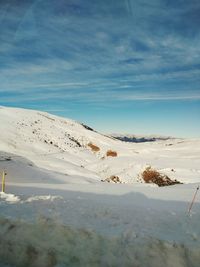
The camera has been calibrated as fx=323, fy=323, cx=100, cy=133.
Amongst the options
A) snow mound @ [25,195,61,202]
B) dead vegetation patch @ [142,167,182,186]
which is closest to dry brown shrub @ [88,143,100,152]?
dead vegetation patch @ [142,167,182,186]

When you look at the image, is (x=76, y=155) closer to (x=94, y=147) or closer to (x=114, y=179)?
(x=94, y=147)

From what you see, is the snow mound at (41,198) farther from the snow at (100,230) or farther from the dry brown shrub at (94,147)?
the dry brown shrub at (94,147)

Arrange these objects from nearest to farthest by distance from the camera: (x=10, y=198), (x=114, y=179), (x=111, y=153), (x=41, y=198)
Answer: (x=10, y=198) → (x=41, y=198) → (x=114, y=179) → (x=111, y=153)

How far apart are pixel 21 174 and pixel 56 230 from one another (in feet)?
43.5

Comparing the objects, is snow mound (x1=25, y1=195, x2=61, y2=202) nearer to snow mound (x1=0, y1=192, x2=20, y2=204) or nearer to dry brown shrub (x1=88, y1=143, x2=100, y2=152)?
snow mound (x1=0, y1=192, x2=20, y2=204)

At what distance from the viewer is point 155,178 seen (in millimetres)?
30062

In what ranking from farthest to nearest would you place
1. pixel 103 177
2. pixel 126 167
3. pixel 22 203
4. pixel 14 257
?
1. pixel 126 167
2. pixel 103 177
3. pixel 22 203
4. pixel 14 257

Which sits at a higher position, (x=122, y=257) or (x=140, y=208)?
(x=140, y=208)

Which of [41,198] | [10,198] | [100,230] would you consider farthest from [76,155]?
[100,230]

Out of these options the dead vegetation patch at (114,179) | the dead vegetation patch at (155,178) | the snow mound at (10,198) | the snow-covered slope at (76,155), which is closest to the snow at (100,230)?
the snow mound at (10,198)

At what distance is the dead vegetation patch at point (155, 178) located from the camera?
29.2 metres

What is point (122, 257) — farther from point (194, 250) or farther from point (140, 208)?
point (140, 208)

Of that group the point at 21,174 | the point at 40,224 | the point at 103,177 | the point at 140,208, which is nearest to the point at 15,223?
the point at 40,224

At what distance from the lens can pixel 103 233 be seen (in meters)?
7.79
